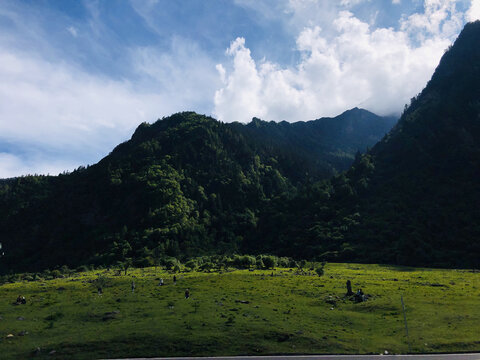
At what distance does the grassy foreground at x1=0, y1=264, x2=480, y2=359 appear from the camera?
49.9 meters

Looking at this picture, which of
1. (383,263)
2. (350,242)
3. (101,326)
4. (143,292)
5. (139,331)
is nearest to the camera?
(139,331)

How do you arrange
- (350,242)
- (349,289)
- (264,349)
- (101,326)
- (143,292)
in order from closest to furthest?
(264,349)
(101,326)
(349,289)
(143,292)
(350,242)

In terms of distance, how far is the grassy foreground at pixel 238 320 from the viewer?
4994cm

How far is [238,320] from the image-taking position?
60781 millimetres

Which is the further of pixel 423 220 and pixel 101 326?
pixel 423 220

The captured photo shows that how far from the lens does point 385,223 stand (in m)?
198

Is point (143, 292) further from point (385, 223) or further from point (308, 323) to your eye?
point (385, 223)

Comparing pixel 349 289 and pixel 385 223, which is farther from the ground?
pixel 385 223

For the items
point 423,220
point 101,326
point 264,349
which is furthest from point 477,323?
point 423,220

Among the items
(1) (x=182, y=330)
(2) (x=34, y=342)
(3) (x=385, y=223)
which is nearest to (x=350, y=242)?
(3) (x=385, y=223)

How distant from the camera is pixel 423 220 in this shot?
197625mm

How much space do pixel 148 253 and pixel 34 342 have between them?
14718cm

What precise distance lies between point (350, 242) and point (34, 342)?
16474cm

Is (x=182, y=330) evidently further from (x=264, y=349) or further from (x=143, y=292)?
(x=143, y=292)
